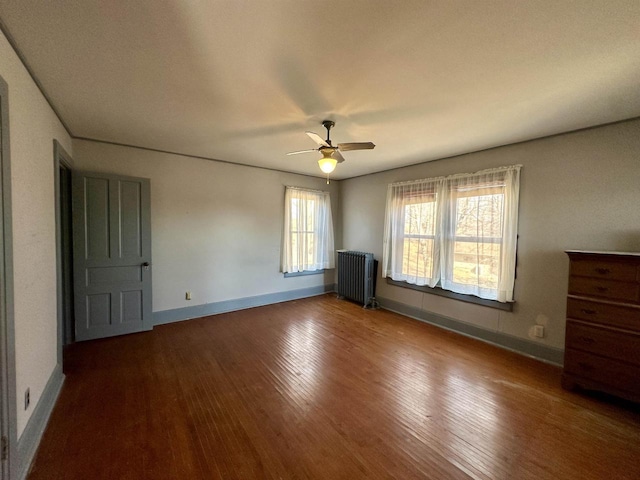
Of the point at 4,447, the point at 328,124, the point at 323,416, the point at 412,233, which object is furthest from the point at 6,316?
the point at 412,233

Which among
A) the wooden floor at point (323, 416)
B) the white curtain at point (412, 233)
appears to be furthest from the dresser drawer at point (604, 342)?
the white curtain at point (412, 233)

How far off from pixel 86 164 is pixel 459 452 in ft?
15.4

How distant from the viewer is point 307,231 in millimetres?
5070

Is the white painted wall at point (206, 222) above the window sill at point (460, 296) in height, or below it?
above

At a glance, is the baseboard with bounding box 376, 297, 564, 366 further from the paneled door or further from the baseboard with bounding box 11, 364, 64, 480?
the baseboard with bounding box 11, 364, 64, 480

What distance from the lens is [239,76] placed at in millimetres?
1799

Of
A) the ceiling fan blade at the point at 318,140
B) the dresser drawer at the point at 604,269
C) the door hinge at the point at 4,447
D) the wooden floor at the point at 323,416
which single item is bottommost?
the wooden floor at the point at 323,416

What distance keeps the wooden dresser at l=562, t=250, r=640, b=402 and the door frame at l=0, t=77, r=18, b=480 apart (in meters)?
3.96

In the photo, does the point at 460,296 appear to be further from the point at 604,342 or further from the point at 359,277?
the point at 359,277

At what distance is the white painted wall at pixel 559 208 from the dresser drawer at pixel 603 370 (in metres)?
0.55

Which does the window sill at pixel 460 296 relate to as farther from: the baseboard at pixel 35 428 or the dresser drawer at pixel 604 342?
the baseboard at pixel 35 428

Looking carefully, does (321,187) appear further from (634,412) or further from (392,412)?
(634,412)

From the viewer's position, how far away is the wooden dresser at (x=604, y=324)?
201cm

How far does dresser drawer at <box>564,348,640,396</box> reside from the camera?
2.00 m
